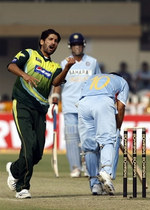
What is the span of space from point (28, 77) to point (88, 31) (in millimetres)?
26448

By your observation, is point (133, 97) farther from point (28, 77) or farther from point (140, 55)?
point (28, 77)

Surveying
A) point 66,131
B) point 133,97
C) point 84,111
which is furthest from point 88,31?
point 84,111

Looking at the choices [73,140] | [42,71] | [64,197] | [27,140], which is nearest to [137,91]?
[73,140]

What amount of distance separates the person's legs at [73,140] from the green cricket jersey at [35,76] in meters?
4.18

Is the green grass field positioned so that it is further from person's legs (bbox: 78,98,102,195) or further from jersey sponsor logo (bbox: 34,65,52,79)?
jersey sponsor logo (bbox: 34,65,52,79)

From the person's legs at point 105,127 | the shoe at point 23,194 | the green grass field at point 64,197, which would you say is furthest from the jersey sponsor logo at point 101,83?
the shoe at point 23,194

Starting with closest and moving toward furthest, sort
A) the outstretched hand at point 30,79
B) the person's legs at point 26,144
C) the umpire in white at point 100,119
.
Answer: the outstretched hand at point 30,79 → the person's legs at point 26,144 → the umpire in white at point 100,119

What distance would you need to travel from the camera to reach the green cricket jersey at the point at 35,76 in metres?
12.0

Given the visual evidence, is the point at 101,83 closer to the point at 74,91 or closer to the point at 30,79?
the point at 30,79

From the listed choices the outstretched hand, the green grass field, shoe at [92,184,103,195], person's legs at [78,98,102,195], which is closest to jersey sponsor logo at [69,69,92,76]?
the green grass field

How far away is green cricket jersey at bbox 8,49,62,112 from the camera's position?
473 inches

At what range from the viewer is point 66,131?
1642 cm

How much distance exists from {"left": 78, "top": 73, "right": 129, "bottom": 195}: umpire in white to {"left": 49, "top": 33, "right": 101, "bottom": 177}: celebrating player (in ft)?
10.8

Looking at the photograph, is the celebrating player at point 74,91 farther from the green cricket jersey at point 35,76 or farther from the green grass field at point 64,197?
the green cricket jersey at point 35,76
